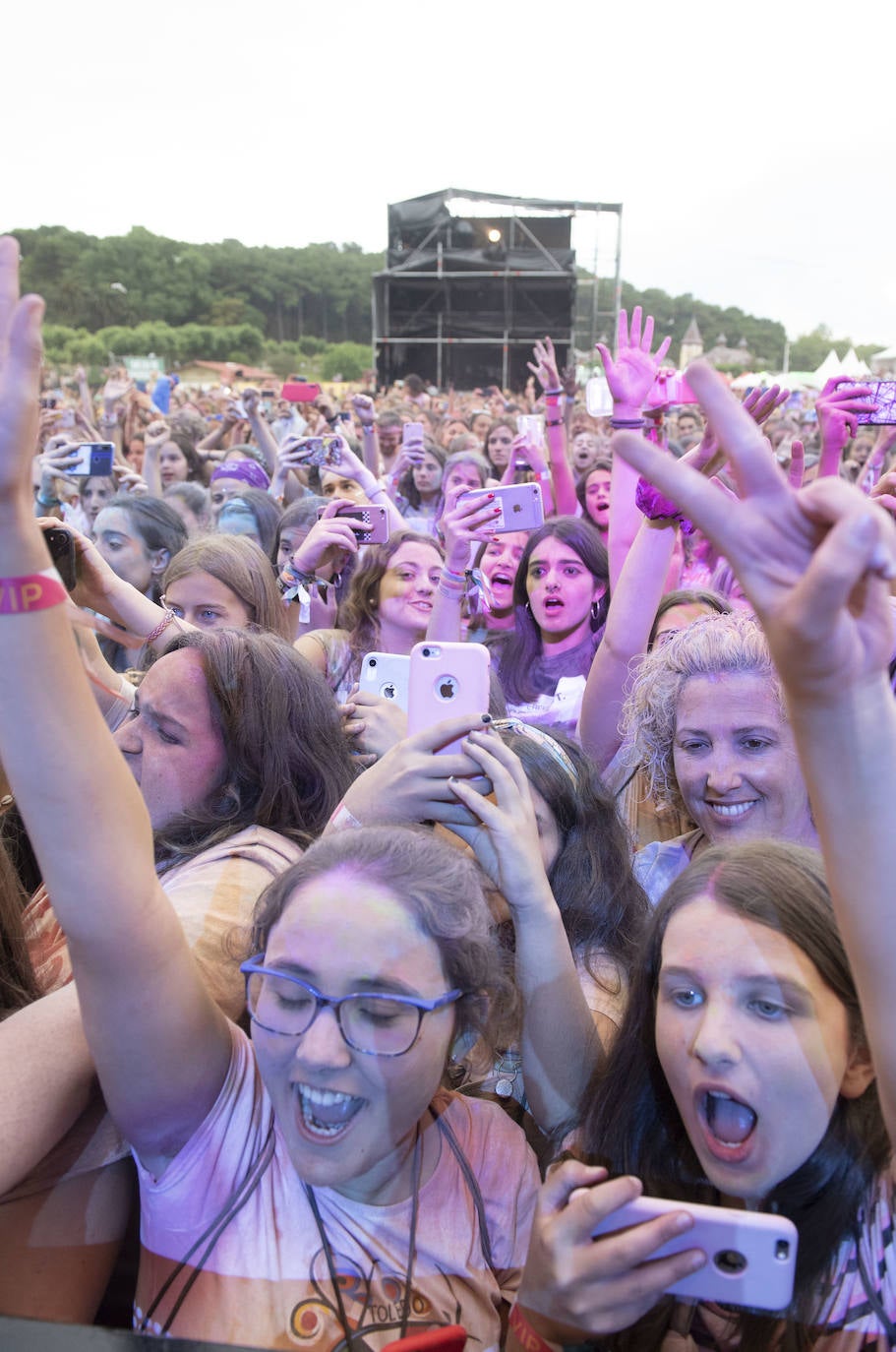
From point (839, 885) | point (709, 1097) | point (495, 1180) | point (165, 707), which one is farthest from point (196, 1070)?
point (165, 707)

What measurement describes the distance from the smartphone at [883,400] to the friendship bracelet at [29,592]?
2.26 metres

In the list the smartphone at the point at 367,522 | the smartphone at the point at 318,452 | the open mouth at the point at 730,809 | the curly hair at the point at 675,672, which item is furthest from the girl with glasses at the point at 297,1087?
the smartphone at the point at 318,452

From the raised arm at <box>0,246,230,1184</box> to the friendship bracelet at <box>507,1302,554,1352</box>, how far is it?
383 millimetres

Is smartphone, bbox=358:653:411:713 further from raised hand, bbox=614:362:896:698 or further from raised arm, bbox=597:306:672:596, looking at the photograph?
raised hand, bbox=614:362:896:698

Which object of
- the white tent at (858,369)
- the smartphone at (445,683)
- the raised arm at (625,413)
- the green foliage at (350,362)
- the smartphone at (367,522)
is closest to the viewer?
the smartphone at (445,683)

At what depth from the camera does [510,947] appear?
1348 mm

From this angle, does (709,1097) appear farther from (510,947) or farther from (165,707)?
(165,707)

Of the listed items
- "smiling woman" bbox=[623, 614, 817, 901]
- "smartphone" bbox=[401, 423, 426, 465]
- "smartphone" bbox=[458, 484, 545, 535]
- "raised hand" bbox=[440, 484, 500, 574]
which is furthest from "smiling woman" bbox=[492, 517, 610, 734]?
"smartphone" bbox=[401, 423, 426, 465]

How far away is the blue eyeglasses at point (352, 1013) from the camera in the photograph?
1.09 meters

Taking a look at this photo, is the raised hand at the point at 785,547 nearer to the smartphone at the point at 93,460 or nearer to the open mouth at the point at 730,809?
the open mouth at the point at 730,809

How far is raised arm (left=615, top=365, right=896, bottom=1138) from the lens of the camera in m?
0.77

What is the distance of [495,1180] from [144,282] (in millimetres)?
1765

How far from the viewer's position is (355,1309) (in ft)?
3.55

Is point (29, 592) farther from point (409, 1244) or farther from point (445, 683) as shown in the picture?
point (445, 683)
